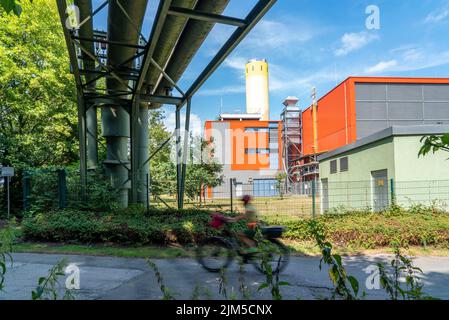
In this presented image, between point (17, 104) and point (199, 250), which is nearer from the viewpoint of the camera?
point (199, 250)

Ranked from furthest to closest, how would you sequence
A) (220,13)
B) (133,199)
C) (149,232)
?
(133,199)
(149,232)
(220,13)

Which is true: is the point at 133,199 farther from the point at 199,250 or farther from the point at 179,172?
the point at 199,250

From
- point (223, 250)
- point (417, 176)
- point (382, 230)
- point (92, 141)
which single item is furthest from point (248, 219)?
point (92, 141)

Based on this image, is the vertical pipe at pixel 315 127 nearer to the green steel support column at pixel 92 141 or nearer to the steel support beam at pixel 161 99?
the steel support beam at pixel 161 99

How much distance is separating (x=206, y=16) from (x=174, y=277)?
5198 millimetres

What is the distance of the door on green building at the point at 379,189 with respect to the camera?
12814 millimetres

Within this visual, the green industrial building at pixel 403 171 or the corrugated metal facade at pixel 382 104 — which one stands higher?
the corrugated metal facade at pixel 382 104

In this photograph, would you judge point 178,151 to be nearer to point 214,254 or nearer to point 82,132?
point 82,132

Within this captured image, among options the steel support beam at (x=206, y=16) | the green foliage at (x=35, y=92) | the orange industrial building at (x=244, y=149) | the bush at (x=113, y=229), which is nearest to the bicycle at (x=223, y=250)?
the bush at (x=113, y=229)

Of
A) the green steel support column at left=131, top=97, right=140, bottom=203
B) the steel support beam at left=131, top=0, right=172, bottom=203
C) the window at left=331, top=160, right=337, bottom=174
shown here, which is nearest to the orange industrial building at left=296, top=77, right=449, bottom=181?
the window at left=331, top=160, right=337, bottom=174

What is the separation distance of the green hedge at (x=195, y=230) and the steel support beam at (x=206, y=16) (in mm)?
5093
